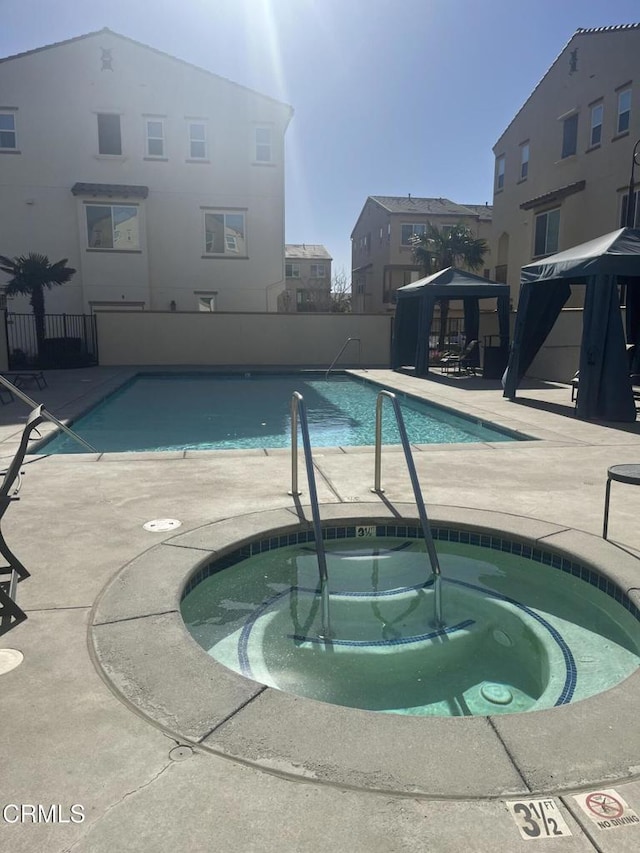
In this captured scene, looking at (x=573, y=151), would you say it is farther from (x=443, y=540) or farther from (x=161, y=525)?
(x=161, y=525)

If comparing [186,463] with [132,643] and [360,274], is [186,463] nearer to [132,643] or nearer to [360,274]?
[132,643]

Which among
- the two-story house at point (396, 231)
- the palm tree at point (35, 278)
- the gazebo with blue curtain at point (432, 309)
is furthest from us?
the two-story house at point (396, 231)

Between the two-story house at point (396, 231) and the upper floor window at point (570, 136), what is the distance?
538 inches

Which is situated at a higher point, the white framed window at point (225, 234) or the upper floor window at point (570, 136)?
the upper floor window at point (570, 136)

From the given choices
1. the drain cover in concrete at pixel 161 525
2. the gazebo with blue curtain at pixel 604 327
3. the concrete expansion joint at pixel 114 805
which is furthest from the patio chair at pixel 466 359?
the concrete expansion joint at pixel 114 805

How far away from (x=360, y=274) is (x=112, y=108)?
27.5 meters

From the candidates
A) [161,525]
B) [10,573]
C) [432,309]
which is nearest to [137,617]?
[10,573]

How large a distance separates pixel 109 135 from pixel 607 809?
25795mm

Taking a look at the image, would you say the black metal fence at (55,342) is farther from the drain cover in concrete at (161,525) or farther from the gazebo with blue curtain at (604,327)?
the drain cover in concrete at (161,525)

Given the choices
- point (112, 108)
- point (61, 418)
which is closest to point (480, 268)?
point (112, 108)

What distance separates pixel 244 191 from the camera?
23.6 meters

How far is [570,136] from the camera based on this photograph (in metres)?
21.7

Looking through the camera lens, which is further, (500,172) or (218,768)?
(500,172)

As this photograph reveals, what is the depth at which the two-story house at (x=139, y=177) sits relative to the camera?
2202 centimetres
